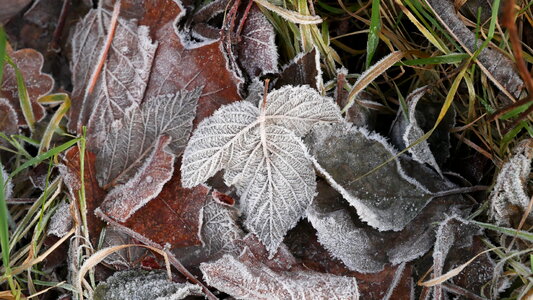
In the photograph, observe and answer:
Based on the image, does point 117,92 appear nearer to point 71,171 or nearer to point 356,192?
point 71,171

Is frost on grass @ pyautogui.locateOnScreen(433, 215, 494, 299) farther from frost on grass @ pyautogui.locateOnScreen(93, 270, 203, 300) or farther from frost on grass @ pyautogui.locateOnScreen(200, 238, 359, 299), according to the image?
frost on grass @ pyautogui.locateOnScreen(93, 270, 203, 300)

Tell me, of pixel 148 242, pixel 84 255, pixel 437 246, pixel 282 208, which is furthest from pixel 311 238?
pixel 84 255

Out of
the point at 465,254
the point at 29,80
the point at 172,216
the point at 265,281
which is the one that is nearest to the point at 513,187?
the point at 465,254

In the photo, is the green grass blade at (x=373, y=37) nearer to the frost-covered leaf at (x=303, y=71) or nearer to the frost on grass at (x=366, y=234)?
the frost-covered leaf at (x=303, y=71)

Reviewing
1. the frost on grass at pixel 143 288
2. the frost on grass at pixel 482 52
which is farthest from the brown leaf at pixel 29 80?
the frost on grass at pixel 482 52

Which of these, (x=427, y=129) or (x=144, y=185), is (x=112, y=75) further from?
(x=427, y=129)

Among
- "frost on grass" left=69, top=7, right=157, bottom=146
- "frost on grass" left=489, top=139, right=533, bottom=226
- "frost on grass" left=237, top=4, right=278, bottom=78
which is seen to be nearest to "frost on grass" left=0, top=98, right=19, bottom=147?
"frost on grass" left=69, top=7, right=157, bottom=146
